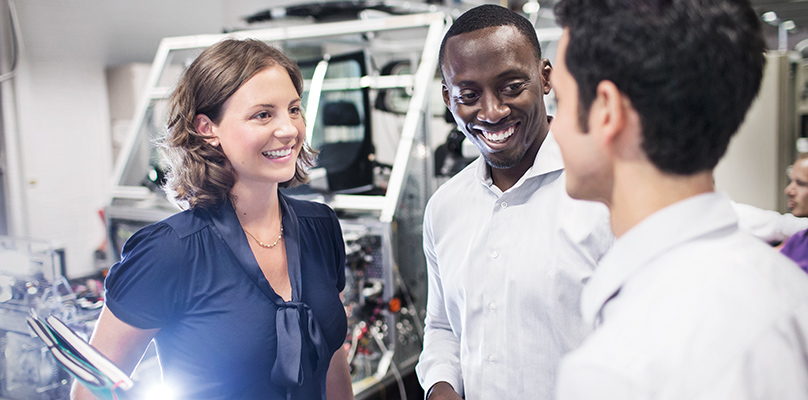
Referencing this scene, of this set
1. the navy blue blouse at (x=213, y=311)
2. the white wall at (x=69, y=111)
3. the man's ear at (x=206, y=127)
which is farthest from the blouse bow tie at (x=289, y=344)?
the white wall at (x=69, y=111)

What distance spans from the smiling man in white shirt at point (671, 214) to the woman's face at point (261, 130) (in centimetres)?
82

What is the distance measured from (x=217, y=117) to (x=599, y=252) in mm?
976

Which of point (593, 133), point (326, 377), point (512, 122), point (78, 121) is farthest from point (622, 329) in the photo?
point (78, 121)

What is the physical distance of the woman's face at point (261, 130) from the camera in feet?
4.50

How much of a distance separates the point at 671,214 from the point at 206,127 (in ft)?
3.68

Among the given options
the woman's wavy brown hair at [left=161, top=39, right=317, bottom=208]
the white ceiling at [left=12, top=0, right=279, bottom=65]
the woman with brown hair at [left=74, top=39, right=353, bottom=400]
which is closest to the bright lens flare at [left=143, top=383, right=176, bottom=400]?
the woman with brown hair at [left=74, top=39, right=353, bottom=400]

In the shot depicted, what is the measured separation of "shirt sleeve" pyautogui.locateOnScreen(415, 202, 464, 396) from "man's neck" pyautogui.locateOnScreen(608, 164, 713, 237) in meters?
0.87

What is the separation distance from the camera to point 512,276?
53.1 inches

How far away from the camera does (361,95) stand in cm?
384

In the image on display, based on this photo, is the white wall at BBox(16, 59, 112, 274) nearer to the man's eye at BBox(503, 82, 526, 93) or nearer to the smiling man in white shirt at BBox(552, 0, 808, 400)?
the man's eye at BBox(503, 82, 526, 93)

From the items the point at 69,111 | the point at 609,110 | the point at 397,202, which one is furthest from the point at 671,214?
the point at 69,111

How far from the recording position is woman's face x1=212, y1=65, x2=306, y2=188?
1.37 metres

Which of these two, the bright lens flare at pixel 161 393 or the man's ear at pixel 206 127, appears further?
the man's ear at pixel 206 127

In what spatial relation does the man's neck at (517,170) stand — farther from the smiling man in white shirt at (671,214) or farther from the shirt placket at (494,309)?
the smiling man in white shirt at (671,214)
